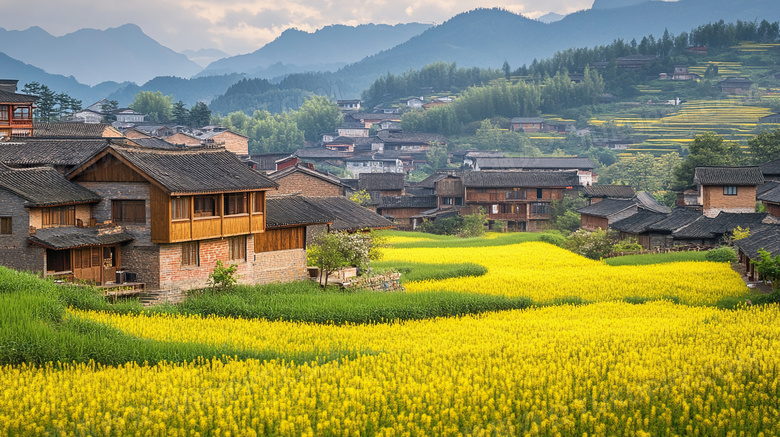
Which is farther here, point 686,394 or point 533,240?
point 533,240

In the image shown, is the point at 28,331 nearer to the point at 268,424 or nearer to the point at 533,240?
the point at 268,424

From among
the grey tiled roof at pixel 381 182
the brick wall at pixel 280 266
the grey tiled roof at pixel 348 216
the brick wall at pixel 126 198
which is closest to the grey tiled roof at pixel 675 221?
the grey tiled roof at pixel 348 216

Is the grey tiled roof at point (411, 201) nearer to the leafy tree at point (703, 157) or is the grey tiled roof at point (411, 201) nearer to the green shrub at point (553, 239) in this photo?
the green shrub at point (553, 239)

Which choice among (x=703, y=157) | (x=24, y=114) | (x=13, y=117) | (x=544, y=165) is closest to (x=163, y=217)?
(x=13, y=117)

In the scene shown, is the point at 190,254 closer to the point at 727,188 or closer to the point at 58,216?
the point at 58,216

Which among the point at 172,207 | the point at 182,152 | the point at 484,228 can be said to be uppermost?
the point at 182,152

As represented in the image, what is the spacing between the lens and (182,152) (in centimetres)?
2711

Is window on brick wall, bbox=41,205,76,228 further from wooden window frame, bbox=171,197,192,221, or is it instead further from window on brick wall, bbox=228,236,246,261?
window on brick wall, bbox=228,236,246,261

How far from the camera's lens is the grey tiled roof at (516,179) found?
225 feet

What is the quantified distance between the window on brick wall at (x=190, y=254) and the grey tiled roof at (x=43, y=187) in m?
3.08

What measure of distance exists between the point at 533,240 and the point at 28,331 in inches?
1649

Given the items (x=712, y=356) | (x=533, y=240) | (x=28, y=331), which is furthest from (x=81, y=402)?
(x=533, y=240)

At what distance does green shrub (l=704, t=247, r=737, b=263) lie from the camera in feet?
125

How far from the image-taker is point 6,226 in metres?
24.3
